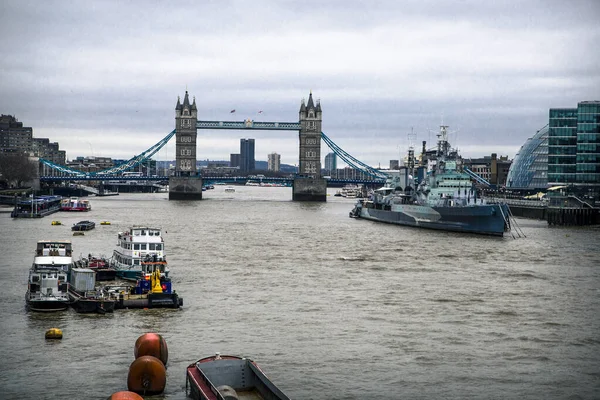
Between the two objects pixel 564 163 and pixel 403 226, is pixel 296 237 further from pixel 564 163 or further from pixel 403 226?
pixel 564 163

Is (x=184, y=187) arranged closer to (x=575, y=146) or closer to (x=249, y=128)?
(x=249, y=128)

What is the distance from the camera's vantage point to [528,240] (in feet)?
226

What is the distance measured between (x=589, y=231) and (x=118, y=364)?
62.7 meters

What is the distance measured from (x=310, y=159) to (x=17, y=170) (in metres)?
54.4

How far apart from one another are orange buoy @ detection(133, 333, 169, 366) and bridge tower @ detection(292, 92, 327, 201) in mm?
135273

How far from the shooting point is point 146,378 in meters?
22.4

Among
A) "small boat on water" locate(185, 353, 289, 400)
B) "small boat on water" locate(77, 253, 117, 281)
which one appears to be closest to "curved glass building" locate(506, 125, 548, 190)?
"small boat on water" locate(77, 253, 117, 281)

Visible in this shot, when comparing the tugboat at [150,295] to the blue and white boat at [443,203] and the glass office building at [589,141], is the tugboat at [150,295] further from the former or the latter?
the glass office building at [589,141]

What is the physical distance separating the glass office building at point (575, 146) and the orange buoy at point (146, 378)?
9479 centimetres

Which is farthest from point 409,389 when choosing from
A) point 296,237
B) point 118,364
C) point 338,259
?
point 296,237

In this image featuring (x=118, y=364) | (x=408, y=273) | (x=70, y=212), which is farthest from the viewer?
(x=70, y=212)

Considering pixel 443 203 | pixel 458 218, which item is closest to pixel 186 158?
pixel 443 203

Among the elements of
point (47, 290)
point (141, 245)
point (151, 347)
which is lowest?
point (151, 347)

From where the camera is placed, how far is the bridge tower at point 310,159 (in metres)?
161
